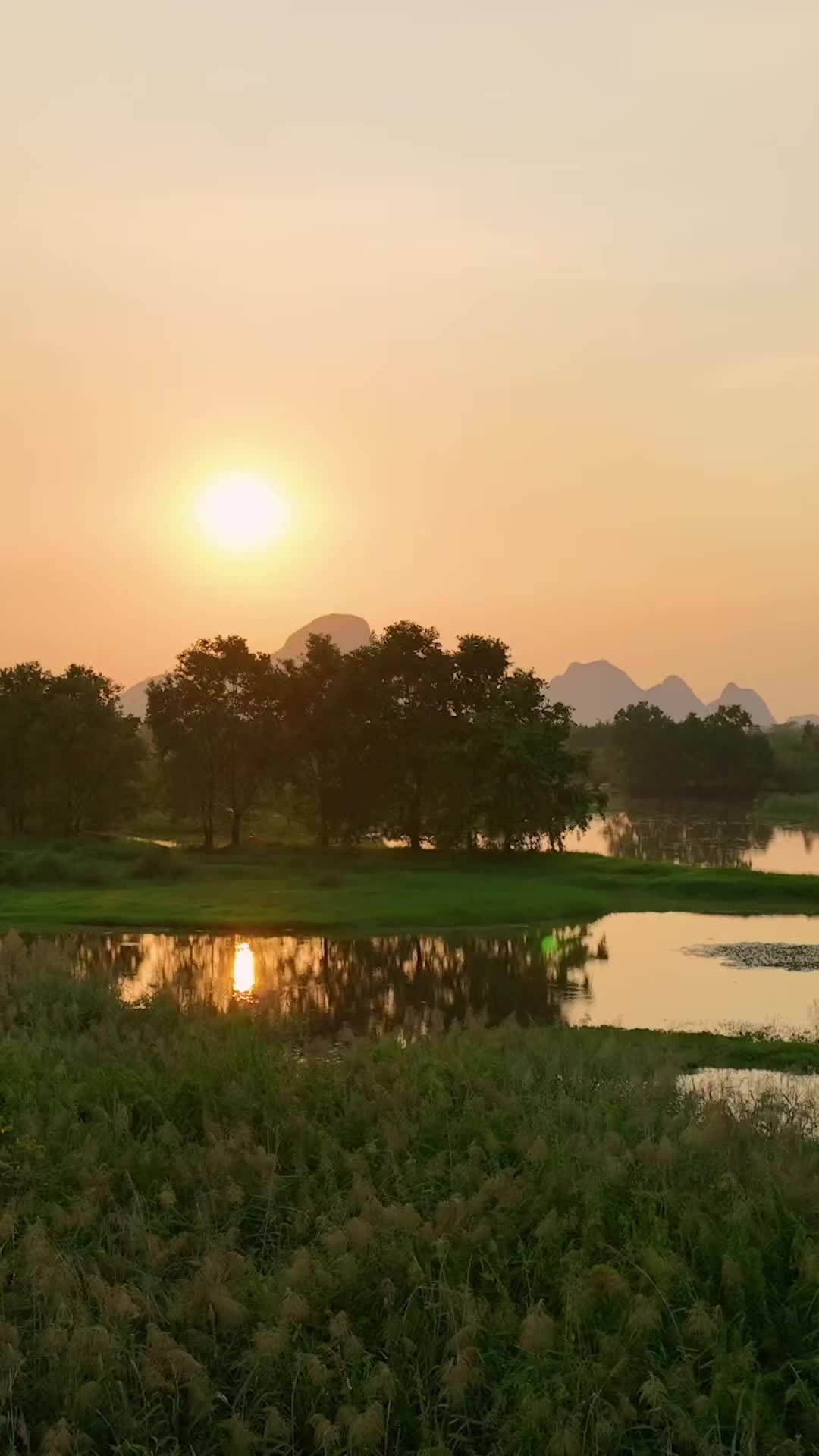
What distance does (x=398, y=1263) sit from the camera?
1091cm

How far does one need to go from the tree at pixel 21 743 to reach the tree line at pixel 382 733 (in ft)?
23.2

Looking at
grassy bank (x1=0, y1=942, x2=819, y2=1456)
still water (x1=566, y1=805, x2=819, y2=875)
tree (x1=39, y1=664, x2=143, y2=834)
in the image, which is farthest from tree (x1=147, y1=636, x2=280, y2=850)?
grassy bank (x1=0, y1=942, x2=819, y2=1456)

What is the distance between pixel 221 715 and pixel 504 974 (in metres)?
37.4

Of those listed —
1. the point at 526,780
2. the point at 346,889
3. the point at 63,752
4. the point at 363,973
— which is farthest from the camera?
the point at 63,752

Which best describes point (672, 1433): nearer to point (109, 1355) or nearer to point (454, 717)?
point (109, 1355)

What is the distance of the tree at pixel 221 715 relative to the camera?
67062 millimetres

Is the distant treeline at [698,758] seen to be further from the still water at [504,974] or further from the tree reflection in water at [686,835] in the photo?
the still water at [504,974]

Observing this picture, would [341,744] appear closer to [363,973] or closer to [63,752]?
[63,752]

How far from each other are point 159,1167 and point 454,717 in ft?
174

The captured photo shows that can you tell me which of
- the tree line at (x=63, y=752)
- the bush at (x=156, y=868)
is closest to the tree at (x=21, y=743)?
the tree line at (x=63, y=752)

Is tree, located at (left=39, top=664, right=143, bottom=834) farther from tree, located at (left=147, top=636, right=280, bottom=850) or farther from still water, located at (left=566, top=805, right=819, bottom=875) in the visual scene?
still water, located at (left=566, top=805, right=819, bottom=875)

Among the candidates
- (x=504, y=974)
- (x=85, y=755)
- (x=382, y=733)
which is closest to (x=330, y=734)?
(x=382, y=733)

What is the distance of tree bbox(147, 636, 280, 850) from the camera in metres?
67.1

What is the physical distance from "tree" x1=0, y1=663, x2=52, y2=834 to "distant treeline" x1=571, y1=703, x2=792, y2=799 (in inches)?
2940
